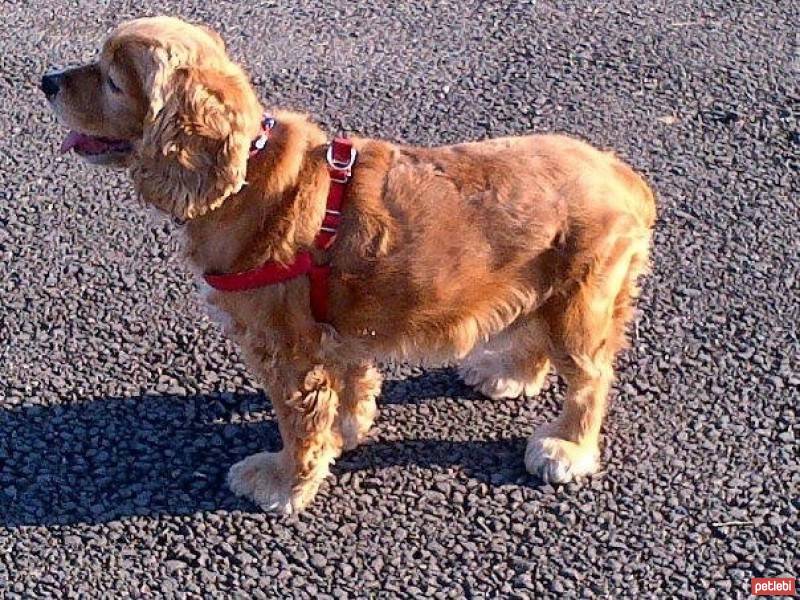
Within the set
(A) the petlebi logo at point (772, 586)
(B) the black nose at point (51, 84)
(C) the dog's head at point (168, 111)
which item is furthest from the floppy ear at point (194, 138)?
(A) the petlebi logo at point (772, 586)

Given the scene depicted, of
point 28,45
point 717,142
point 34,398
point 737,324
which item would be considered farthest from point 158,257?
point 717,142

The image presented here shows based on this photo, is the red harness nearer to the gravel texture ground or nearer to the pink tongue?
the pink tongue

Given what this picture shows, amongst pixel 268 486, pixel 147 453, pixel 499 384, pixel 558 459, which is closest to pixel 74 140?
pixel 147 453

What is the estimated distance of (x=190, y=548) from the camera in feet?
13.7

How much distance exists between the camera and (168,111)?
3611 millimetres

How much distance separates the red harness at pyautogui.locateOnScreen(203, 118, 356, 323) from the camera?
3838mm

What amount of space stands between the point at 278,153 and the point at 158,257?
1814mm

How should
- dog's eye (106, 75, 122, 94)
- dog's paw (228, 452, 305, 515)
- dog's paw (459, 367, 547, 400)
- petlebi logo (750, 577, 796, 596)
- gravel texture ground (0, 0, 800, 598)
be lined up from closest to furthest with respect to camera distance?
dog's eye (106, 75, 122, 94), petlebi logo (750, 577, 796, 596), gravel texture ground (0, 0, 800, 598), dog's paw (228, 452, 305, 515), dog's paw (459, 367, 547, 400)

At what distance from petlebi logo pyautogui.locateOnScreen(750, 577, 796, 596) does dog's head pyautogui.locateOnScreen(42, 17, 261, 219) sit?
92.9 inches

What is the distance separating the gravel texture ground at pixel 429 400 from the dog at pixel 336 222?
43 centimetres

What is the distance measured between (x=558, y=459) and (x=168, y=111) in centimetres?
203

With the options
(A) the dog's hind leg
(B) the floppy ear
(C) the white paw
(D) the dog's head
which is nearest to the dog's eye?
(D) the dog's head

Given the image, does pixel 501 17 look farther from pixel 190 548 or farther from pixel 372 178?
pixel 190 548

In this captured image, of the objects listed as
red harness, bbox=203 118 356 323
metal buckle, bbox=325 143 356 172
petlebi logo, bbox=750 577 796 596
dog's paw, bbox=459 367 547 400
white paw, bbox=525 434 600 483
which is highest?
metal buckle, bbox=325 143 356 172
